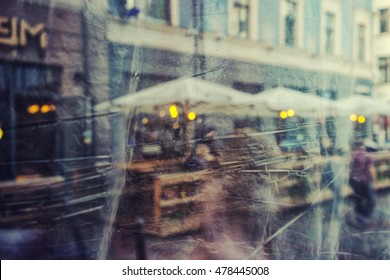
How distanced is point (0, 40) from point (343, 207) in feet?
6.97

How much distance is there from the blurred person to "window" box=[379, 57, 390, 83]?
391 mm

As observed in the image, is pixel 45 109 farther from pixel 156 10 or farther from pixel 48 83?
pixel 156 10

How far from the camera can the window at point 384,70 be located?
232 cm

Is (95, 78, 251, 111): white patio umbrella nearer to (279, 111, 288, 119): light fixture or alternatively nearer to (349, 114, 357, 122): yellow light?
(279, 111, 288, 119): light fixture

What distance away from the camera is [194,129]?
2258 mm

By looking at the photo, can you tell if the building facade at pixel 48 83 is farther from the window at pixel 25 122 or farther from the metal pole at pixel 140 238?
the metal pole at pixel 140 238

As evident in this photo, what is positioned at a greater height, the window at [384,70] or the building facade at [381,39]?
the building facade at [381,39]

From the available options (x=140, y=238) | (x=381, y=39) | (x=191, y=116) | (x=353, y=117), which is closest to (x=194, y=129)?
(x=191, y=116)

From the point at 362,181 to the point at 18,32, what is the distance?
2.10m

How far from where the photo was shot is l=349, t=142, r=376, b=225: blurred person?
235 centimetres

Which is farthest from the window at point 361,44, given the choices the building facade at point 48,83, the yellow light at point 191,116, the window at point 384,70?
the building facade at point 48,83

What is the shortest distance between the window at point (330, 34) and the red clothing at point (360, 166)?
0.62 m
